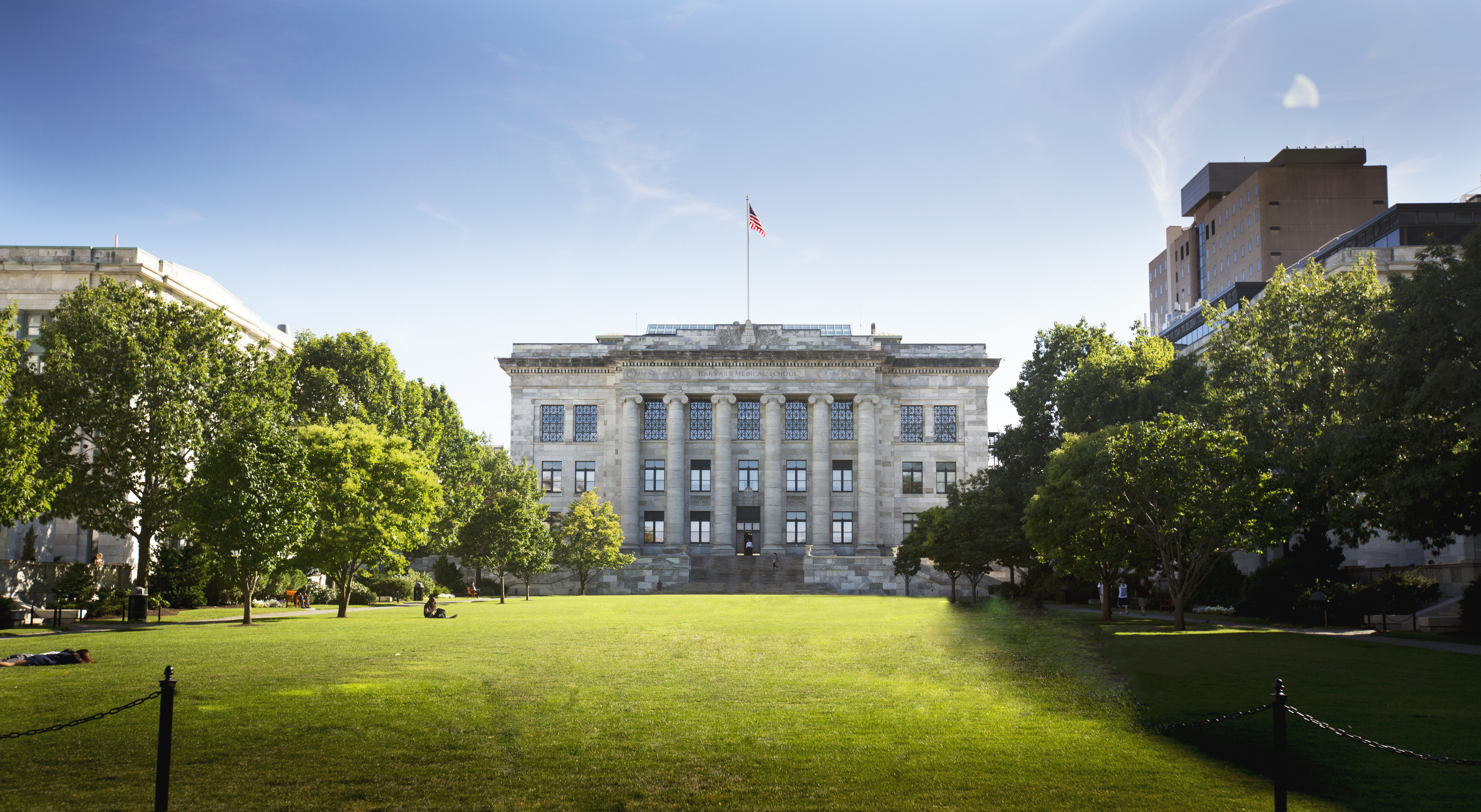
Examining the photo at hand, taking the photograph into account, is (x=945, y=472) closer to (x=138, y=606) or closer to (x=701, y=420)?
(x=701, y=420)

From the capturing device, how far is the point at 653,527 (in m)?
87.1

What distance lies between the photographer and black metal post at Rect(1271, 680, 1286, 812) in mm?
9000

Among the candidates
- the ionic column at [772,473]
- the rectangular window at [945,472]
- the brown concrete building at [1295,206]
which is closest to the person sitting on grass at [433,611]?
the ionic column at [772,473]

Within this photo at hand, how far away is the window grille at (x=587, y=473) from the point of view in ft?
289

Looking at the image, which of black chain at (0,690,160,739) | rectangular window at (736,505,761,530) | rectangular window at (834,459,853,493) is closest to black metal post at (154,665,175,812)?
black chain at (0,690,160,739)

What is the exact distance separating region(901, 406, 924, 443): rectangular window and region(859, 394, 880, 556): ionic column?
12.3ft

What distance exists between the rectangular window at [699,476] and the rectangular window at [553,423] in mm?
12012

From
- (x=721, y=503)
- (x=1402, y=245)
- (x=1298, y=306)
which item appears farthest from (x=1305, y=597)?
(x=721, y=503)

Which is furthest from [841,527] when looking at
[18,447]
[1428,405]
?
[18,447]

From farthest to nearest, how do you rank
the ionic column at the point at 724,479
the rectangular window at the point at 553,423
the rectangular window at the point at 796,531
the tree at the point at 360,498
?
the rectangular window at the point at 553,423 → the rectangular window at the point at 796,531 → the ionic column at the point at 724,479 → the tree at the point at 360,498

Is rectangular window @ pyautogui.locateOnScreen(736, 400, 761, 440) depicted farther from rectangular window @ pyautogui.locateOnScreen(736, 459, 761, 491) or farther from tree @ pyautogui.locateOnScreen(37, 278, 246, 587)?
tree @ pyautogui.locateOnScreen(37, 278, 246, 587)

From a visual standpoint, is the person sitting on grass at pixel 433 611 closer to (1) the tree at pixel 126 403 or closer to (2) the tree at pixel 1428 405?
(1) the tree at pixel 126 403

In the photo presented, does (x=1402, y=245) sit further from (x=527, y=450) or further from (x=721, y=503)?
(x=527, y=450)

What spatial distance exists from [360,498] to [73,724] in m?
32.3
